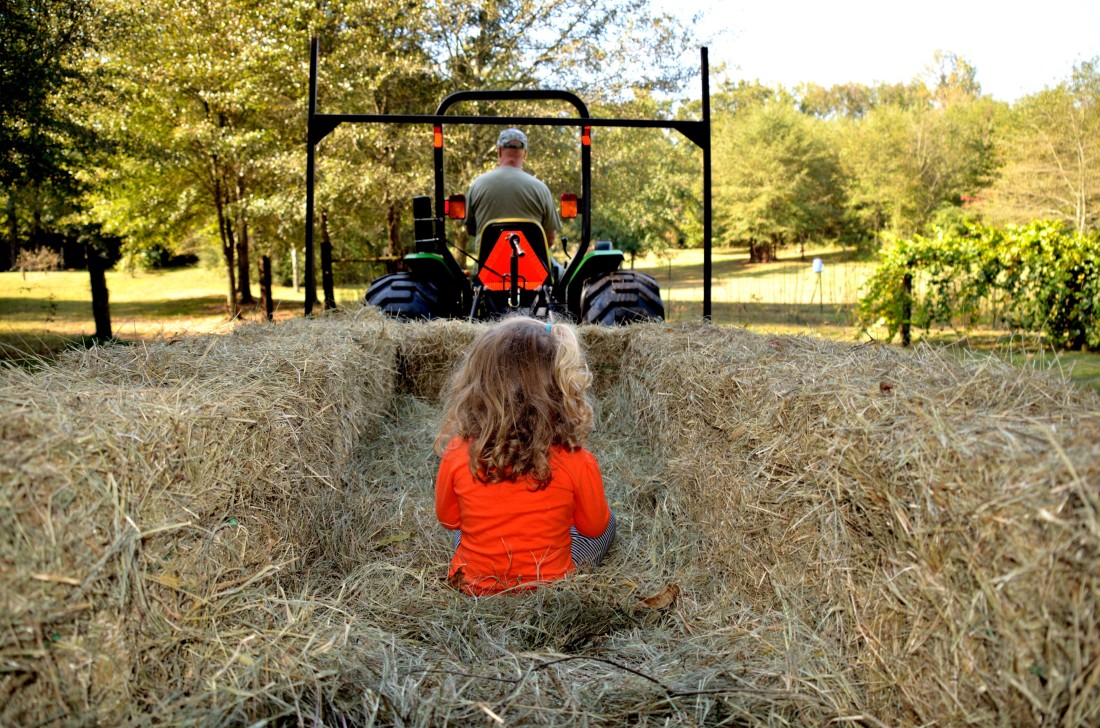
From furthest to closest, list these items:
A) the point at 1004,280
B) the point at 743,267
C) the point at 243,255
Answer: the point at 743,267 < the point at 243,255 < the point at 1004,280

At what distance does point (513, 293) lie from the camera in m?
5.21

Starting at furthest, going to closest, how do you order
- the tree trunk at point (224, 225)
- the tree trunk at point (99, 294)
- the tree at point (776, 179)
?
1. the tree at point (776, 179)
2. the tree trunk at point (224, 225)
3. the tree trunk at point (99, 294)

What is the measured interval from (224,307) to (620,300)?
15.9 meters

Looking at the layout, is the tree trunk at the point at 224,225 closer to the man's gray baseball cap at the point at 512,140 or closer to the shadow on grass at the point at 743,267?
the man's gray baseball cap at the point at 512,140

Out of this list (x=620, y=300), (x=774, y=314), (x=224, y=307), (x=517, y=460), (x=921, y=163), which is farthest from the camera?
(x=921, y=163)

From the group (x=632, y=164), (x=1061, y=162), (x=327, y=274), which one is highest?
(x=1061, y=162)

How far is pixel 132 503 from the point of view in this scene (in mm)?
1830

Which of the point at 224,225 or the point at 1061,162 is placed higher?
the point at 1061,162

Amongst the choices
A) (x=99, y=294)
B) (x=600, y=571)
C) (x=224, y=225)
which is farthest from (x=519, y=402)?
(x=224, y=225)

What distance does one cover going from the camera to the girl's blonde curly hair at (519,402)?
8.12 ft

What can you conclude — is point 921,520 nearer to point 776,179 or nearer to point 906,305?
point 906,305

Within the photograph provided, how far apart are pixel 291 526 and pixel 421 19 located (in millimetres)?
12292

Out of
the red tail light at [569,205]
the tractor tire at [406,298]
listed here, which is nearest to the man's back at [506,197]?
the red tail light at [569,205]

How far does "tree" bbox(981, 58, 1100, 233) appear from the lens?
22219 millimetres
